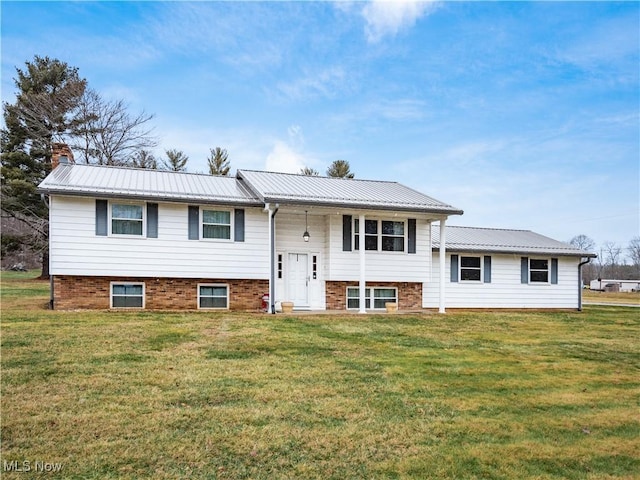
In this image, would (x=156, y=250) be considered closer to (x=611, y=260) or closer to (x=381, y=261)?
(x=381, y=261)

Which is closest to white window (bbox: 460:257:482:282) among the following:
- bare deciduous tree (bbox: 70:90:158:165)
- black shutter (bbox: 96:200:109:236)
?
black shutter (bbox: 96:200:109:236)

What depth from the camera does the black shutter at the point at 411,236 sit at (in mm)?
15602

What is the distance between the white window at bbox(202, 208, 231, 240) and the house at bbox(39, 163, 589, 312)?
0.10 ft

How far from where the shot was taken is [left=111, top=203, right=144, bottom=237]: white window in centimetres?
1270

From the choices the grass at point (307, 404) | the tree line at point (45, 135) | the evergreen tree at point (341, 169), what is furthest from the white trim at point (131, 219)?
the evergreen tree at point (341, 169)

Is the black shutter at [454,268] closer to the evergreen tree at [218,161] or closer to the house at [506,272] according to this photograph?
the house at [506,272]

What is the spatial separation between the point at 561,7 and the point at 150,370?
49.6 feet

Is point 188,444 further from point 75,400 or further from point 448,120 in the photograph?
point 448,120

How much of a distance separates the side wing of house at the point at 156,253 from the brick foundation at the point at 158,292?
2cm

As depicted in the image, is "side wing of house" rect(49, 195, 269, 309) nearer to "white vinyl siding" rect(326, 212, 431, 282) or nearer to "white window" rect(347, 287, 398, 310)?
"white vinyl siding" rect(326, 212, 431, 282)

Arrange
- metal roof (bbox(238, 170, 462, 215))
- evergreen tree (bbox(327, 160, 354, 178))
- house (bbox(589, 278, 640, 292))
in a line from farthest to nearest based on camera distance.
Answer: house (bbox(589, 278, 640, 292)) < evergreen tree (bbox(327, 160, 354, 178)) < metal roof (bbox(238, 170, 462, 215))

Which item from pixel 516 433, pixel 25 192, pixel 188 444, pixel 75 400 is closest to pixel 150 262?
pixel 75 400

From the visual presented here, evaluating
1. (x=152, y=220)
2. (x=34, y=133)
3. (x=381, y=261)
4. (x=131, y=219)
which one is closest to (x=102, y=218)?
(x=131, y=219)

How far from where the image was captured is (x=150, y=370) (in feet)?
20.3
